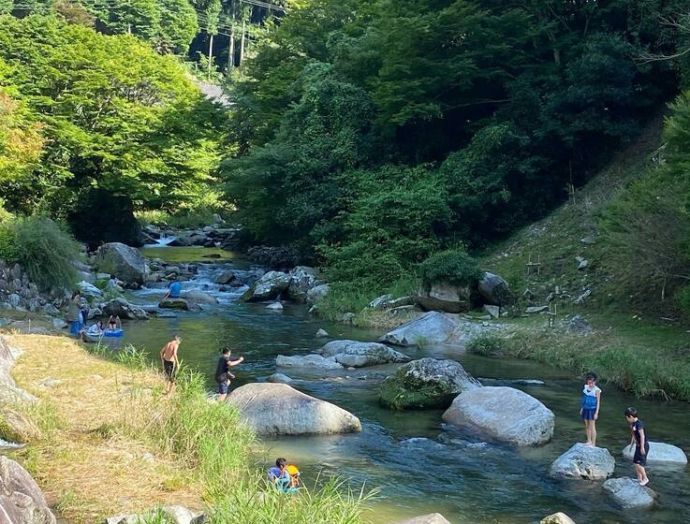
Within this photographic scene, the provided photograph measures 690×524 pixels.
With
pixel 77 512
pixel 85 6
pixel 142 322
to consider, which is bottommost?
pixel 142 322

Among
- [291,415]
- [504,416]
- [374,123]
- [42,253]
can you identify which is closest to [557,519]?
[504,416]

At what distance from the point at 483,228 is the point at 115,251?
47.4 feet

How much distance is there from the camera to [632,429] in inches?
446

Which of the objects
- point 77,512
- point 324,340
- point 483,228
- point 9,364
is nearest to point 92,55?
point 483,228

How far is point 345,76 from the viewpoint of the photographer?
3509 cm

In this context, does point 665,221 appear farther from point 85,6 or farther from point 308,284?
point 85,6

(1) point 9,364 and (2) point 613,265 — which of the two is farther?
(2) point 613,265

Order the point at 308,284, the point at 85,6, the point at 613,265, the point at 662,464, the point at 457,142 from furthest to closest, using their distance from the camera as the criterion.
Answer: the point at 85,6 → the point at 457,142 → the point at 308,284 → the point at 613,265 → the point at 662,464

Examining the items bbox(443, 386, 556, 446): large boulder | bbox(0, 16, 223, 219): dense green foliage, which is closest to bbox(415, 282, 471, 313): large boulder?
bbox(443, 386, 556, 446): large boulder

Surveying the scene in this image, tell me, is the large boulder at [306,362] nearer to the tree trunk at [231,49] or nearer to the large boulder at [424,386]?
the large boulder at [424,386]

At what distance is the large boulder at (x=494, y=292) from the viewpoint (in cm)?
2359

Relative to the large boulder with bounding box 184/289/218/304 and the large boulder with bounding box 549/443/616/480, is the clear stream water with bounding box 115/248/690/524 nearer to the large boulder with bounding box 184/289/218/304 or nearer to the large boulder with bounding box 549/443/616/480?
the large boulder with bounding box 549/443/616/480

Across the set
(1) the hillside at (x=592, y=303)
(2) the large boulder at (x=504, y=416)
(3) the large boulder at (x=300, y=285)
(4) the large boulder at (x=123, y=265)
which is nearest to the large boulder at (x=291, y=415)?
(2) the large boulder at (x=504, y=416)

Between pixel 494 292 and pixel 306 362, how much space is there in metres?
7.76
